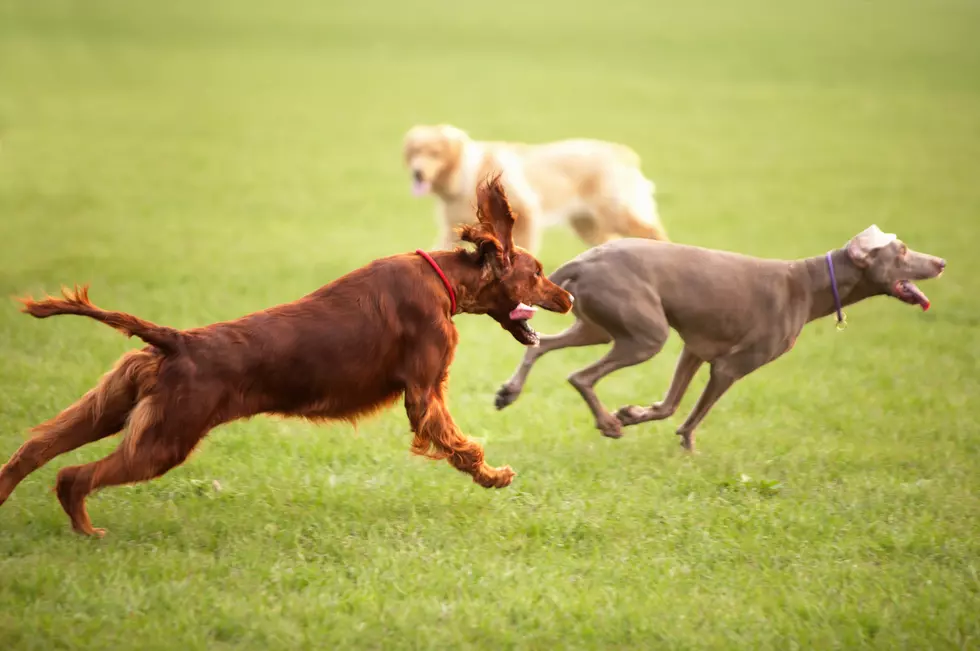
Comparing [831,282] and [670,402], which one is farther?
[670,402]

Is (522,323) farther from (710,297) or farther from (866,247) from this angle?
(866,247)

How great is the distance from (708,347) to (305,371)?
241 centimetres

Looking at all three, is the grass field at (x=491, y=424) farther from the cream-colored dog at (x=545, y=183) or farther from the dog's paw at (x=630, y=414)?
the cream-colored dog at (x=545, y=183)

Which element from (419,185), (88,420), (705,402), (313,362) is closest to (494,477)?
(313,362)

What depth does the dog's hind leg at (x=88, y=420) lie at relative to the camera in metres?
5.03

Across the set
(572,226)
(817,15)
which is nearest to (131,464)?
(572,226)

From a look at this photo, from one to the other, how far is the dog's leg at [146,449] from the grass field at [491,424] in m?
0.38

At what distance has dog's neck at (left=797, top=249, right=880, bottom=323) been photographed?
663 centimetres

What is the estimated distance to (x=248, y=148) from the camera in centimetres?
1822

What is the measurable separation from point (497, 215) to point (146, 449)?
73.7 inches

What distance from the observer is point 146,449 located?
16.2 feet

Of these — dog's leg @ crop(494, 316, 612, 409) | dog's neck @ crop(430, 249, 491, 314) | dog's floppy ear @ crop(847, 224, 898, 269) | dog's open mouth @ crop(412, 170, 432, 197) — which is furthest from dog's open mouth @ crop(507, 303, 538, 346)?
dog's open mouth @ crop(412, 170, 432, 197)

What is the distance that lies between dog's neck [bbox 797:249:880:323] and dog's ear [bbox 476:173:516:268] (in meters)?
1.89

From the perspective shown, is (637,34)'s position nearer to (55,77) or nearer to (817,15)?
(817,15)
